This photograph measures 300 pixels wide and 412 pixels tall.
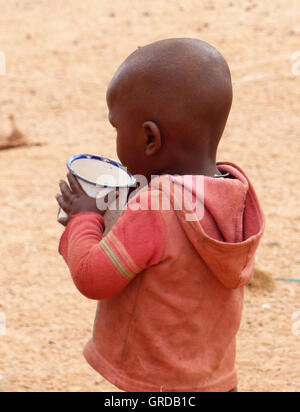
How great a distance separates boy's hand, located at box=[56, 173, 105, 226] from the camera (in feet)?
5.55

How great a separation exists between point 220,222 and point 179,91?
0.31m

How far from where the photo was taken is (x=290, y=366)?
315 centimetres

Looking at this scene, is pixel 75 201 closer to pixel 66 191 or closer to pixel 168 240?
pixel 66 191

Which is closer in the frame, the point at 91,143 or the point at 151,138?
the point at 151,138

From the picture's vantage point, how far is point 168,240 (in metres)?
1.62

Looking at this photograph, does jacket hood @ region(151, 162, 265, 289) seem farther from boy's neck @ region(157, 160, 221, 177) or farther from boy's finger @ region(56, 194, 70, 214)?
boy's finger @ region(56, 194, 70, 214)

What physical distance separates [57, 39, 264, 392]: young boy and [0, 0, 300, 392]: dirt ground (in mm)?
1297

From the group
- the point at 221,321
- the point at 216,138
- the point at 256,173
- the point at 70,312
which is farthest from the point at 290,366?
the point at 256,173

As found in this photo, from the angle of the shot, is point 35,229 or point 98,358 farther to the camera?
point 35,229

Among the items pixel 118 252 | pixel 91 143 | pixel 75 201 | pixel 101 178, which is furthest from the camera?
pixel 91 143

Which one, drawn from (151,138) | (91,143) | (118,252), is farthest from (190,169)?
(91,143)

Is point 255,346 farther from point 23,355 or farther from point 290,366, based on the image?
point 23,355

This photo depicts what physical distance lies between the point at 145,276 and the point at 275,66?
6226 millimetres

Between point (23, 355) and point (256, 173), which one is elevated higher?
point (23, 355)
